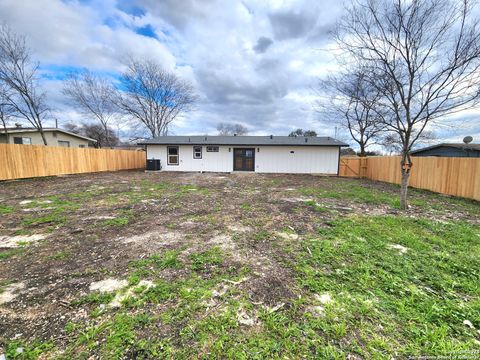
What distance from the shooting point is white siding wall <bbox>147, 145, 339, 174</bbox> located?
48.9ft

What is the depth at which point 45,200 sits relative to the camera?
5.88 m

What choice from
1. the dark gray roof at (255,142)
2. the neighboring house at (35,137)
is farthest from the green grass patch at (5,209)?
the neighboring house at (35,137)

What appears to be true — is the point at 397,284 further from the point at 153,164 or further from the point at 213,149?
the point at 153,164

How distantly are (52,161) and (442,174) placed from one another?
60.2 ft

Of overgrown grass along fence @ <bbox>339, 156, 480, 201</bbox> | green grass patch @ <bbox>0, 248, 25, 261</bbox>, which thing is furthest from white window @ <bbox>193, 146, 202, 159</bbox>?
green grass patch @ <bbox>0, 248, 25, 261</bbox>

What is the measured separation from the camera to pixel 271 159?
50.3ft

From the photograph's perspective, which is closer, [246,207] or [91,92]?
[246,207]

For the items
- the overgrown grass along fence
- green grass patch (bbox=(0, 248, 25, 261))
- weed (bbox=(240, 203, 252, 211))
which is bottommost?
green grass patch (bbox=(0, 248, 25, 261))

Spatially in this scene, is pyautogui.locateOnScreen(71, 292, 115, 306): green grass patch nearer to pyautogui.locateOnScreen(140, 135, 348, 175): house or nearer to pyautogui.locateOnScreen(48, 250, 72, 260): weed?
pyautogui.locateOnScreen(48, 250, 72, 260): weed

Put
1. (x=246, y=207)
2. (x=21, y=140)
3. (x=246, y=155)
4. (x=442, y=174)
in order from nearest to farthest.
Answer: (x=246, y=207) < (x=442, y=174) < (x=246, y=155) < (x=21, y=140)

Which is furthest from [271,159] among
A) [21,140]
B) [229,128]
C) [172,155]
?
[229,128]

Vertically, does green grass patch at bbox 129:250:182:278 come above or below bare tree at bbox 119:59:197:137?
below

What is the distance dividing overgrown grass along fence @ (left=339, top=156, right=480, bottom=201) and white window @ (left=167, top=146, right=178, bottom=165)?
13984 millimetres

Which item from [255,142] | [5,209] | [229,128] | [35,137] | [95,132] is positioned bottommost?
[5,209]
